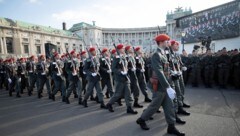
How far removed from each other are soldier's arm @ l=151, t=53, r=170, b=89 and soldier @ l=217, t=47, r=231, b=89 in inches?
233

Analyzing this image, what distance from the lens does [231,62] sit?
798 centimetres

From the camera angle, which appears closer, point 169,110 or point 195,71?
point 169,110

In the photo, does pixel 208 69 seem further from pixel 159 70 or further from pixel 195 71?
pixel 159 70

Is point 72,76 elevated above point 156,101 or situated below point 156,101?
above

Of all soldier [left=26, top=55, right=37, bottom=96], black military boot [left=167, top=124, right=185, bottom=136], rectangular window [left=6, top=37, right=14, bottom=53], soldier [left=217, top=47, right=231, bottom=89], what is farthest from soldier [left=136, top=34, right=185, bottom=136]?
rectangular window [left=6, top=37, right=14, bottom=53]

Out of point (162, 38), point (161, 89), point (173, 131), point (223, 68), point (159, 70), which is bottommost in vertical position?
point (173, 131)

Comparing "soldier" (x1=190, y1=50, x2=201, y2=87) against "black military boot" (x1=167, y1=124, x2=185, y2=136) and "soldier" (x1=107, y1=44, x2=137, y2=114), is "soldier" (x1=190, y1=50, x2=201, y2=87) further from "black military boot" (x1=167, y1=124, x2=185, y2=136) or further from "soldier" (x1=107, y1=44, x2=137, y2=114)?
"black military boot" (x1=167, y1=124, x2=185, y2=136)

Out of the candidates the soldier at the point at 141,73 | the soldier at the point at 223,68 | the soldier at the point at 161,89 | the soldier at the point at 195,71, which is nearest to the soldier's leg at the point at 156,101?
the soldier at the point at 161,89

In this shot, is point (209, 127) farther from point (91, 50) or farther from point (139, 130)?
point (91, 50)

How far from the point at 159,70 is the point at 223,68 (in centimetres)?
602

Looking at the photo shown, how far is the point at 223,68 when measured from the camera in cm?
810

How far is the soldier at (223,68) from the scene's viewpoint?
801 centimetres

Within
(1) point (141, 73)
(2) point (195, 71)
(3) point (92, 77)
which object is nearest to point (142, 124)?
(3) point (92, 77)

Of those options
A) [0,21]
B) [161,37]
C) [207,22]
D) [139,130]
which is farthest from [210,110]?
[0,21]
